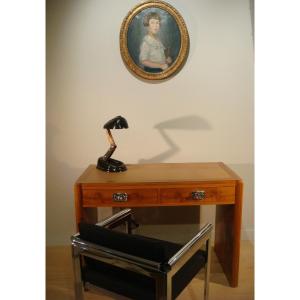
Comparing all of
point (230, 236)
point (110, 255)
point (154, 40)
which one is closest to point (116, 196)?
point (110, 255)

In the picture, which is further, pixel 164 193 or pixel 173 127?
pixel 173 127

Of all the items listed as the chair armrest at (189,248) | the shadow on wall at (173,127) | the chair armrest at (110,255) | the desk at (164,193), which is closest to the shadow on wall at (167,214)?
the shadow on wall at (173,127)

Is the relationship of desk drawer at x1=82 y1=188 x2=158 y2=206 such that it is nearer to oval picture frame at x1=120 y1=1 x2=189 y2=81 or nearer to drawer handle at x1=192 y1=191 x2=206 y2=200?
drawer handle at x1=192 y1=191 x2=206 y2=200

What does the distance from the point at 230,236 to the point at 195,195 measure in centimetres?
41

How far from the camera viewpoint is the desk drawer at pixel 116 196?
1.71 m

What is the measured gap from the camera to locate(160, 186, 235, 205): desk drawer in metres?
1.73

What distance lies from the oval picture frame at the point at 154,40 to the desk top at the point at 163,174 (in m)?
0.69

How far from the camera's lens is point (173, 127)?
2311 mm

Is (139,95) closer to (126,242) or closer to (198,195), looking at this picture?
(198,195)

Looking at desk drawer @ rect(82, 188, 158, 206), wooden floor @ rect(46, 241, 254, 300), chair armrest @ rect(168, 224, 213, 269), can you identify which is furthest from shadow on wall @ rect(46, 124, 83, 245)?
chair armrest @ rect(168, 224, 213, 269)
